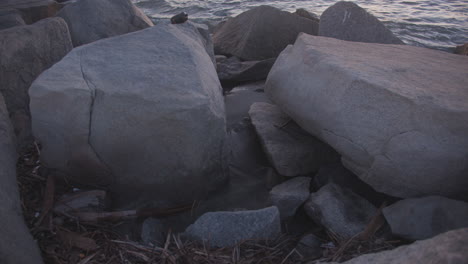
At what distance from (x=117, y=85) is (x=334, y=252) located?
1410mm

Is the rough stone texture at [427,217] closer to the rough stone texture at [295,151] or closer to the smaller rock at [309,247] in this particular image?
the smaller rock at [309,247]

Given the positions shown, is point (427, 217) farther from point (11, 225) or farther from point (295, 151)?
point (11, 225)

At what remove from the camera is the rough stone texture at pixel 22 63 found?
2561 mm

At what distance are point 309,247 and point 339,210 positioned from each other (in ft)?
0.88

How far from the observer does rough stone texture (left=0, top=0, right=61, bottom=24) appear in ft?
15.7

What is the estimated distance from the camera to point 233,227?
78.1 inches

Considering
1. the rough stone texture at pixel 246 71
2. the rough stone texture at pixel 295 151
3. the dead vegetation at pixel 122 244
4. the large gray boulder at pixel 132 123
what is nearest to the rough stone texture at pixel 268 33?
the rough stone texture at pixel 246 71

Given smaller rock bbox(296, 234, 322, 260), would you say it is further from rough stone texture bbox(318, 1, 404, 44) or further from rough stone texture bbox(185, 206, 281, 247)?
rough stone texture bbox(318, 1, 404, 44)

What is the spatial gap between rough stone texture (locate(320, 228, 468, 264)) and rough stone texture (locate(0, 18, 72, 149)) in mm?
2331

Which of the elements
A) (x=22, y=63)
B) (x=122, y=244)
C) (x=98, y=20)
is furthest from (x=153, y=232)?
(x=98, y=20)

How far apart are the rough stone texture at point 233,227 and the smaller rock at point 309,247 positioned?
17 centimetres

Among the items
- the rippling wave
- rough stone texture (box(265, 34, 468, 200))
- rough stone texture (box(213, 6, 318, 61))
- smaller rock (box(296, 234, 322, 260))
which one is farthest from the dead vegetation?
the rippling wave

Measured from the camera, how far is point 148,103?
79.8 inches

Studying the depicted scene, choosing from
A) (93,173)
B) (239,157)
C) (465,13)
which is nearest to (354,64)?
(239,157)
